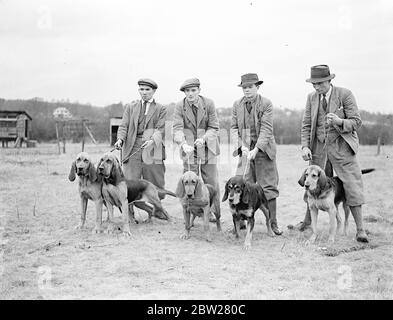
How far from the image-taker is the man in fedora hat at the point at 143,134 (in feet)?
29.5

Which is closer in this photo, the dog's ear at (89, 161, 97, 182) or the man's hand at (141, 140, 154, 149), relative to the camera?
the dog's ear at (89, 161, 97, 182)

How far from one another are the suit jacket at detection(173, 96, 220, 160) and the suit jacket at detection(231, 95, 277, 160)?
39 cm

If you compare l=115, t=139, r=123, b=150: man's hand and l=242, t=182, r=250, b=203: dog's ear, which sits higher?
l=115, t=139, r=123, b=150: man's hand

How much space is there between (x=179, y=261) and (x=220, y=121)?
2779cm

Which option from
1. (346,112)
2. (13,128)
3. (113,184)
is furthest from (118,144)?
(13,128)

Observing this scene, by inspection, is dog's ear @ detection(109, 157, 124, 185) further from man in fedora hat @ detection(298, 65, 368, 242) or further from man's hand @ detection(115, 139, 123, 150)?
man in fedora hat @ detection(298, 65, 368, 242)

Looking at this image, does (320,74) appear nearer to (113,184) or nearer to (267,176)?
(267,176)

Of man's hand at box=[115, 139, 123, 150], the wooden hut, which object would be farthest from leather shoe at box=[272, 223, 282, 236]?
the wooden hut

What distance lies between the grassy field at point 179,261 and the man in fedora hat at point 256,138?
36.8 inches

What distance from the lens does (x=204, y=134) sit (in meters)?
8.69

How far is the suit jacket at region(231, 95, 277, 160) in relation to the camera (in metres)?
8.11

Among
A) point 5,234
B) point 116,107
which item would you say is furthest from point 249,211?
point 116,107

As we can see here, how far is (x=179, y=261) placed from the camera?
6.27m
